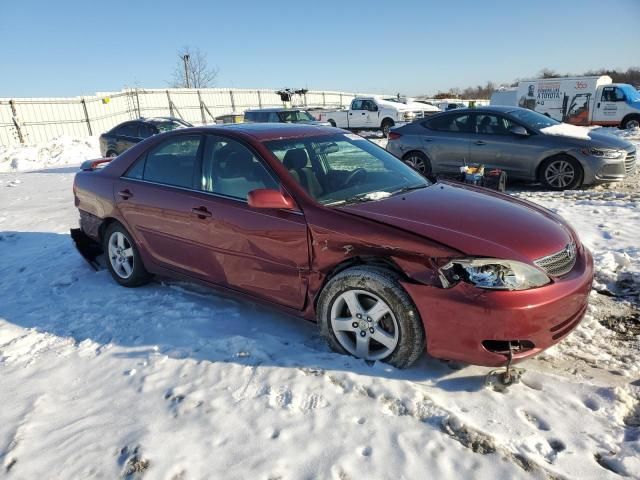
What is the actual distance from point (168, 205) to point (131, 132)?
37.0 ft

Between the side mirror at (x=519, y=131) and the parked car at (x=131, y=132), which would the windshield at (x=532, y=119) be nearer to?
the side mirror at (x=519, y=131)

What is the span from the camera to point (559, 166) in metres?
8.16

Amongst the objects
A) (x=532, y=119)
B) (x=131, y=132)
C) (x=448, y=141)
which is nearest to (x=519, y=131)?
(x=532, y=119)

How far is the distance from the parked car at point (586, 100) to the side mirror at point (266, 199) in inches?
828

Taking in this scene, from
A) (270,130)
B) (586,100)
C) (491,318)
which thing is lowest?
(586,100)

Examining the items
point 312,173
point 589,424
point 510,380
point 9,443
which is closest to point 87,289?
point 9,443

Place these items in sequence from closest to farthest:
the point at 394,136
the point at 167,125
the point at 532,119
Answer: the point at 532,119
the point at 394,136
the point at 167,125

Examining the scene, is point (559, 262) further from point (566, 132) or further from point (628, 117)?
point (628, 117)

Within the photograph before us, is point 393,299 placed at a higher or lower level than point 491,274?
lower

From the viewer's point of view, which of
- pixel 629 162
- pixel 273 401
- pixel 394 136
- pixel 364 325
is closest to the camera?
pixel 273 401

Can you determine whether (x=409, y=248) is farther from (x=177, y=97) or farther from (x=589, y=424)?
(x=177, y=97)

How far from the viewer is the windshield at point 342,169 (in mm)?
3428

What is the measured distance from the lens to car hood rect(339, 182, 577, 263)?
2.75 meters

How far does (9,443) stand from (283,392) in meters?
1.48
